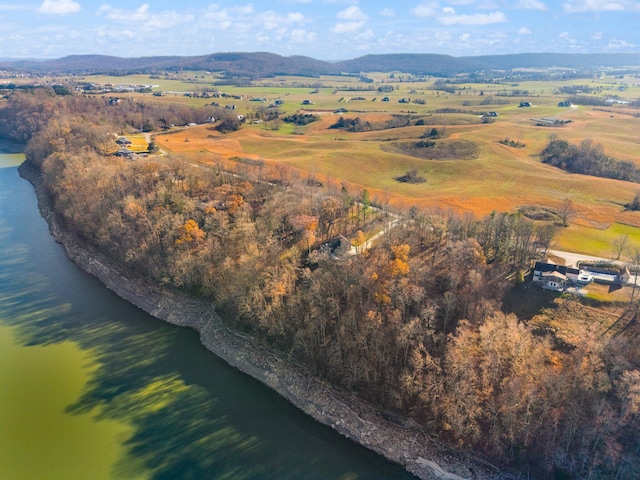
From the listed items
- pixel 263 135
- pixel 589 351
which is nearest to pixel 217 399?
pixel 589 351

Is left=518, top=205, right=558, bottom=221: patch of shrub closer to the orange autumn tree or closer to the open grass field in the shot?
the open grass field

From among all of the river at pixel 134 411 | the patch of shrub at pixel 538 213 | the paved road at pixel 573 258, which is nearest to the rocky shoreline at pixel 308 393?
the river at pixel 134 411

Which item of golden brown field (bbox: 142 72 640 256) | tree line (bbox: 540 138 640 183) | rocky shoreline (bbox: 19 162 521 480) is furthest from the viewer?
tree line (bbox: 540 138 640 183)

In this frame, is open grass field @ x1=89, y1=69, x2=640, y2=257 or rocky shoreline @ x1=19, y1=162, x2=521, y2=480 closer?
rocky shoreline @ x1=19, y1=162, x2=521, y2=480

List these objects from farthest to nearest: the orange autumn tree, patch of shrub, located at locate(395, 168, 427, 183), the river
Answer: patch of shrub, located at locate(395, 168, 427, 183) → the orange autumn tree → the river

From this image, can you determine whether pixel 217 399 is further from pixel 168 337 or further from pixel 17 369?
pixel 17 369

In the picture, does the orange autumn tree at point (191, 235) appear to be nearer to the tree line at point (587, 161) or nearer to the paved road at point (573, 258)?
the paved road at point (573, 258)

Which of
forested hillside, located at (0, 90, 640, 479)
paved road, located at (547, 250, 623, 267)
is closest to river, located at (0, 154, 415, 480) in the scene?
forested hillside, located at (0, 90, 640, 479)
